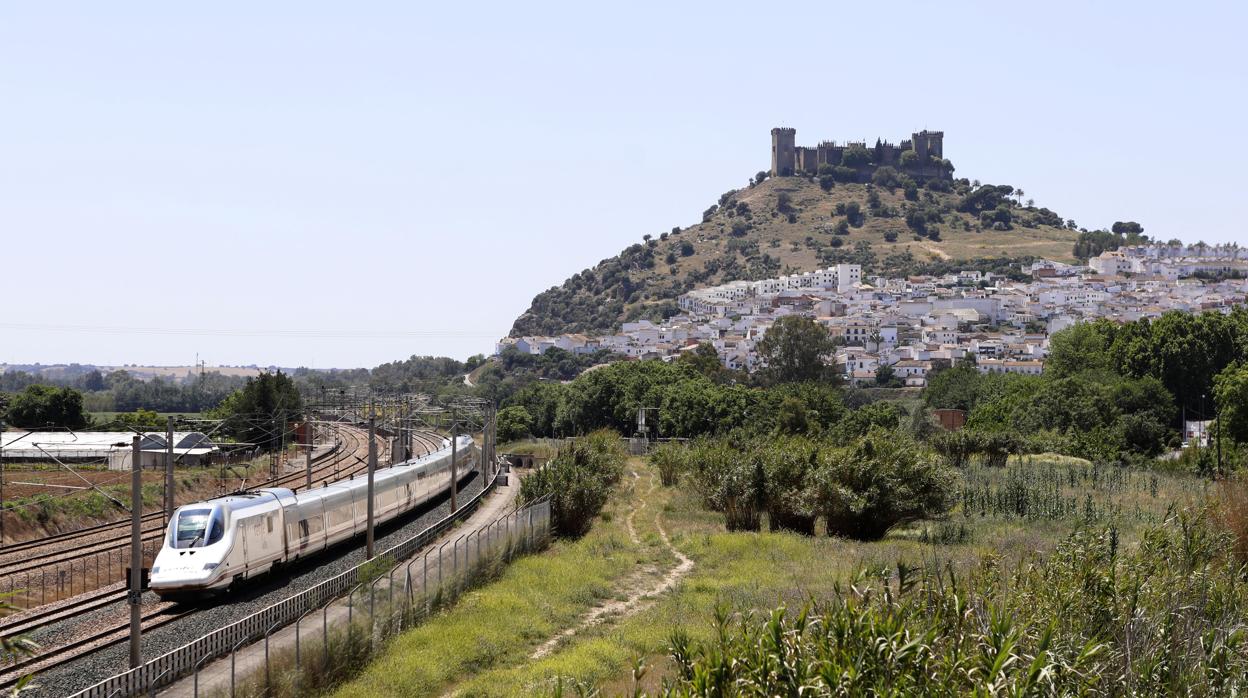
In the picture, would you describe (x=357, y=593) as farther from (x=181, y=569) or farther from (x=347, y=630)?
(x=181, y=569)

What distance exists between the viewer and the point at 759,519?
34.5 meters

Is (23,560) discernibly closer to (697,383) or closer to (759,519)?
(759,519)

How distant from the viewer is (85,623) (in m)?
20.3

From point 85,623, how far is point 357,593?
15.0ft

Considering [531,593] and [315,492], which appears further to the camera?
[315,492]

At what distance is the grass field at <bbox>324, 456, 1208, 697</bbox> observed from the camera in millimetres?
18000

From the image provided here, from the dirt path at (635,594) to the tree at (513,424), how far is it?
177 ft

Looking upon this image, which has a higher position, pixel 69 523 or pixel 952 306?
pixel 952 306

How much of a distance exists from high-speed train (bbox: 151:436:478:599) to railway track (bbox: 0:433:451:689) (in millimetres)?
708

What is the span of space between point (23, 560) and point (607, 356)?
146 metres

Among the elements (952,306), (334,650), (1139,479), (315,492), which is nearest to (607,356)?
(952,306)

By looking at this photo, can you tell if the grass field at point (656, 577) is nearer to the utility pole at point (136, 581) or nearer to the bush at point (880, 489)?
the bush at point (880, 489)

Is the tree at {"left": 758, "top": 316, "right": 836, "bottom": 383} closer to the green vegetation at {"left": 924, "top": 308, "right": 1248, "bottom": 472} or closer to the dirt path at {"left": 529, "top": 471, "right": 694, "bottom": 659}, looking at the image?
the green vegetation at {"left": 924, "top": 308, "right": 1248, "bottom": 472}

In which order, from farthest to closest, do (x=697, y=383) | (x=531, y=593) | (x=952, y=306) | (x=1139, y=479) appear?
(x=952, y=306) → (x=697, y=383) → (x=1139, y=479) → (x=531, y=593)
